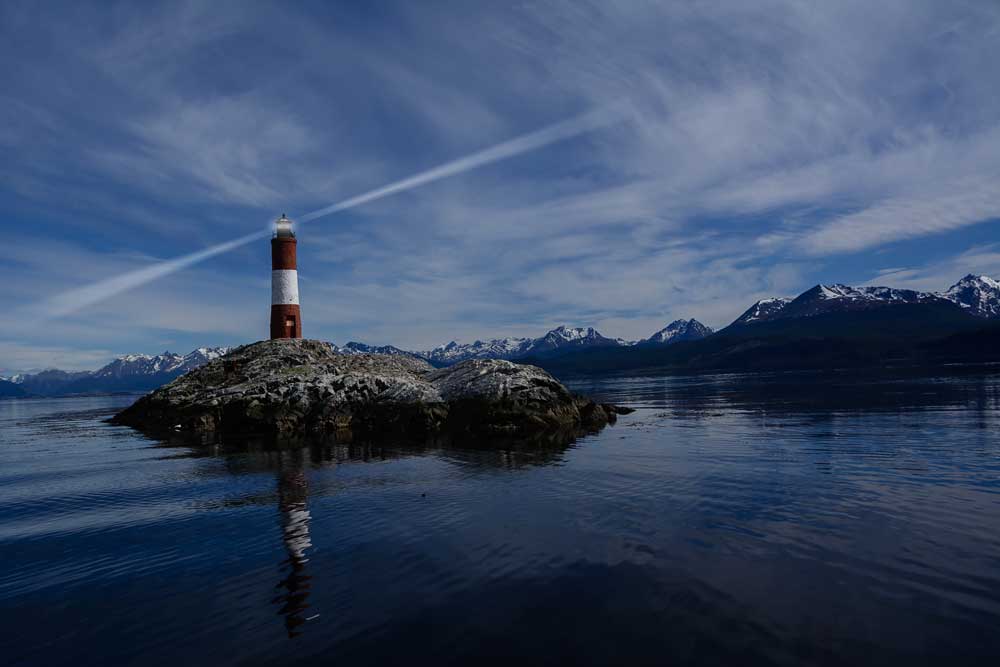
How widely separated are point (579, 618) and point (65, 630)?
796cm

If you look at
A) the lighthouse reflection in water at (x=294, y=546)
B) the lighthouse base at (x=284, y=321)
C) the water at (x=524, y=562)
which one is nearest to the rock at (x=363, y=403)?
the lighthouse base at (x=284, y=321)

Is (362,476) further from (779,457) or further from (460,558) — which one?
(779,457)

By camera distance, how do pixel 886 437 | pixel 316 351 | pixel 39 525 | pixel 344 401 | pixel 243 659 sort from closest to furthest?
1. pixel 243 659
2. pixel 39 525
3. pixel 886 437
4. pixel 344 401
5. pixel 316 351

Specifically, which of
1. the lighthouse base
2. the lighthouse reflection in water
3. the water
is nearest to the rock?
the lighthouse base

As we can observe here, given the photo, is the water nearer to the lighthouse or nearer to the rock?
the rock

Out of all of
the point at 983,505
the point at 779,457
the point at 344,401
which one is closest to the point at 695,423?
the point at 779,457

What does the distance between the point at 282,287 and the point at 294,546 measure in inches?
1840

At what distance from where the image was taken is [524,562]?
10914 millimetres

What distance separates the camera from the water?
25.2 ft

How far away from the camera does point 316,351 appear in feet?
161

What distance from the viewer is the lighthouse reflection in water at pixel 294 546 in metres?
8.84

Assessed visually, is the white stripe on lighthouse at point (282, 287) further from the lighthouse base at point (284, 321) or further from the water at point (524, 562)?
the water at point (524, 562)

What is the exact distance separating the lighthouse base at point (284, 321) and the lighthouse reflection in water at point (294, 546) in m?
34.5

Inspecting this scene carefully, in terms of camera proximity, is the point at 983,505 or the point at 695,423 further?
the point at 695,423
